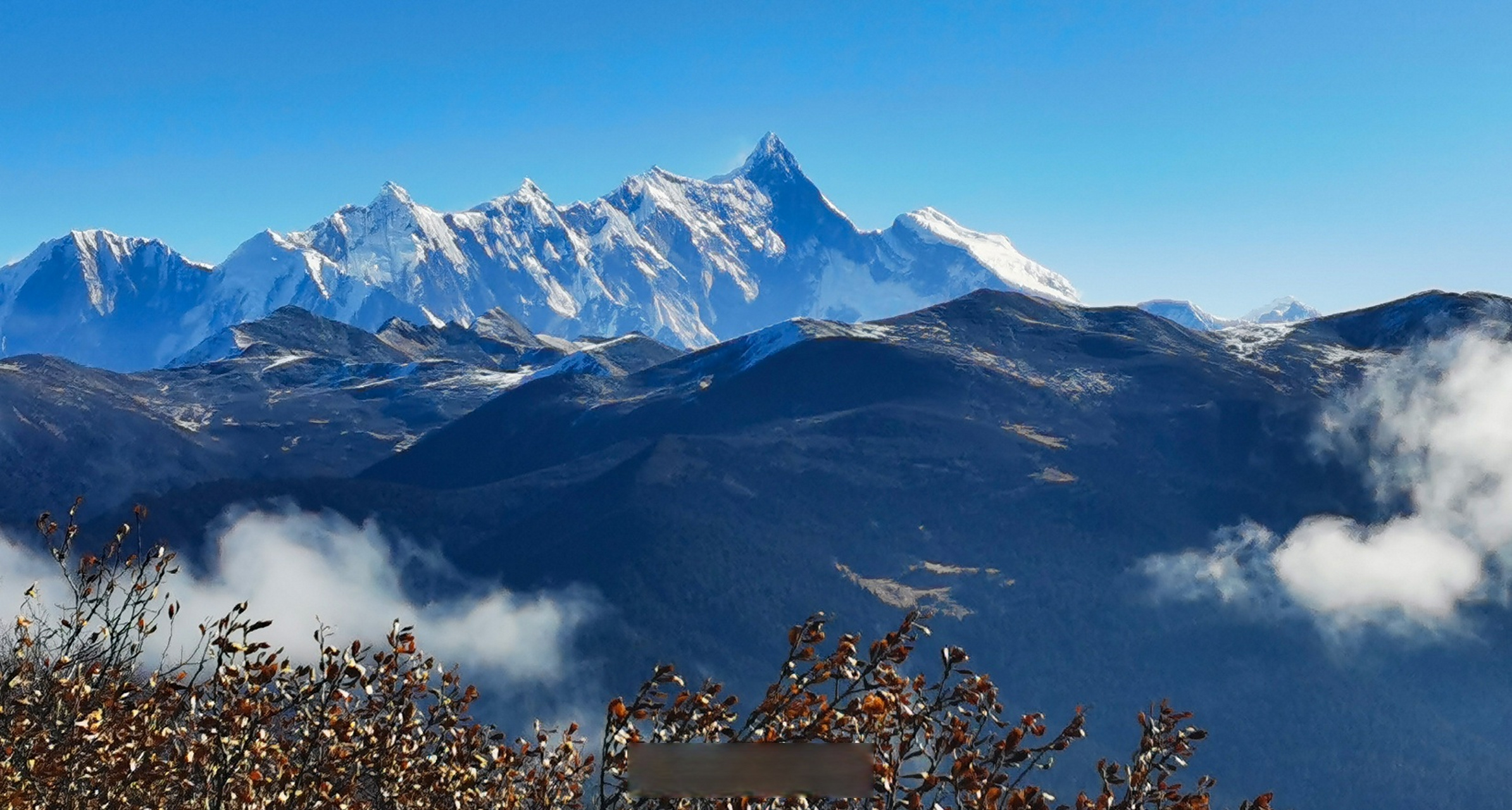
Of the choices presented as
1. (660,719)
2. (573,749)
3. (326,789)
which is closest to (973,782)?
(660,719)

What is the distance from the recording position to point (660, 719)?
13.1 m

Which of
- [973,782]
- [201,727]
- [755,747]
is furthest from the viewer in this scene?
[201,727]

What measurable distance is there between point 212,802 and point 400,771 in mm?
3592

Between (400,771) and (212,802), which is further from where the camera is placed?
(400,771)

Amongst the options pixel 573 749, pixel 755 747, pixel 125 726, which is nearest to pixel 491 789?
pixel 573 749

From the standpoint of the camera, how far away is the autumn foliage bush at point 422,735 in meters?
12.0

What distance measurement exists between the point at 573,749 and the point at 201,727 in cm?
534

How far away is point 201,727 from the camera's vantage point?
1378 centimetres

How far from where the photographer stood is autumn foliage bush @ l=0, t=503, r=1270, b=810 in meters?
12.0

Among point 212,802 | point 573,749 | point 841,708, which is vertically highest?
point 841,708

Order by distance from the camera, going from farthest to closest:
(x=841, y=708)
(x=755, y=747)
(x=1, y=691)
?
(x=1, y=691)
(x=841, y=708)
(x=755, y=747)

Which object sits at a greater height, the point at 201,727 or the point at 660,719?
the point at 660,719

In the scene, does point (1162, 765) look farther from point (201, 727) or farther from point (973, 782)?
point (201, 727)

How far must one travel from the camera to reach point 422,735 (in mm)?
17891
